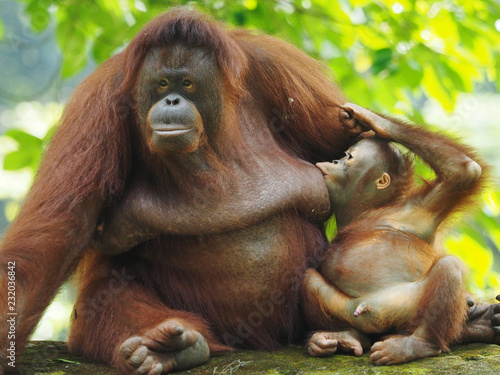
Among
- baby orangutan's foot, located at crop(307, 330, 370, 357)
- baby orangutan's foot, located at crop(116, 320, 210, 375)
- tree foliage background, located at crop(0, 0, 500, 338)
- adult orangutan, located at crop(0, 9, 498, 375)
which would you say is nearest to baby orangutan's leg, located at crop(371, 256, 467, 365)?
baby orangutan's foot, located at crop(307, 330, 370, 357)

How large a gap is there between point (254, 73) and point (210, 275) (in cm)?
114

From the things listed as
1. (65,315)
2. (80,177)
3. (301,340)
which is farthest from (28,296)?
(65,315)

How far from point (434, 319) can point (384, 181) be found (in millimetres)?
931

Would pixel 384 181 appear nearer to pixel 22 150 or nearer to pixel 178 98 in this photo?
pixel 178 98

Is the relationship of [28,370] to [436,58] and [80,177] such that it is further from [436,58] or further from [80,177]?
[436,58]

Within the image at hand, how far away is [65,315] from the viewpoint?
7.43 meters

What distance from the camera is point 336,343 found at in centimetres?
318

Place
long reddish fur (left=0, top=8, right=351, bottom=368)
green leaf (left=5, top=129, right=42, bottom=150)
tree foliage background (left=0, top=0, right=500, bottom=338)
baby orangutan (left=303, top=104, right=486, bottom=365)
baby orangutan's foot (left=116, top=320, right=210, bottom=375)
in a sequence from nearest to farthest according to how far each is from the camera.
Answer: baby orangutan's foot (left=116, top=320, right=210, bottom=375) → baby orangutan (left=303, top=104, right=486, bottom=365) → long reddish fur (left=0, top=8, right=351, bottom=368) → green leaf (left=5, top=129, right=42, bottom=150) → tree foliage background (left=0, top=0, right=500, bottom=338)

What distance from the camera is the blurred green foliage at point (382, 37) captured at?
16.0 feet

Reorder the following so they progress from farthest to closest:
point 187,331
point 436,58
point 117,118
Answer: point 436,58
point 117,118
point 187,331

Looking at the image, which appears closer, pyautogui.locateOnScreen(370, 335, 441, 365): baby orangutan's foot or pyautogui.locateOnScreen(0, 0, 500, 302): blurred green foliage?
pyautogui.locateOnScreen(370, 335, 441, 365): baby orangutan's foot

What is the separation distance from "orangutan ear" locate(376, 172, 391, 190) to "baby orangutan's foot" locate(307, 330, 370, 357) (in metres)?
0.84

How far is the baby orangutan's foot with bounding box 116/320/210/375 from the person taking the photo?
9.41ft

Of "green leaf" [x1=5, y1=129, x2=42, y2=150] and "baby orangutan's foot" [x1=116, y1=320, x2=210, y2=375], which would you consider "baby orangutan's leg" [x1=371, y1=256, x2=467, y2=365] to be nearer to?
"baby orangutan's foot" [x1=116, y1=320, x2=210, y2=375]
